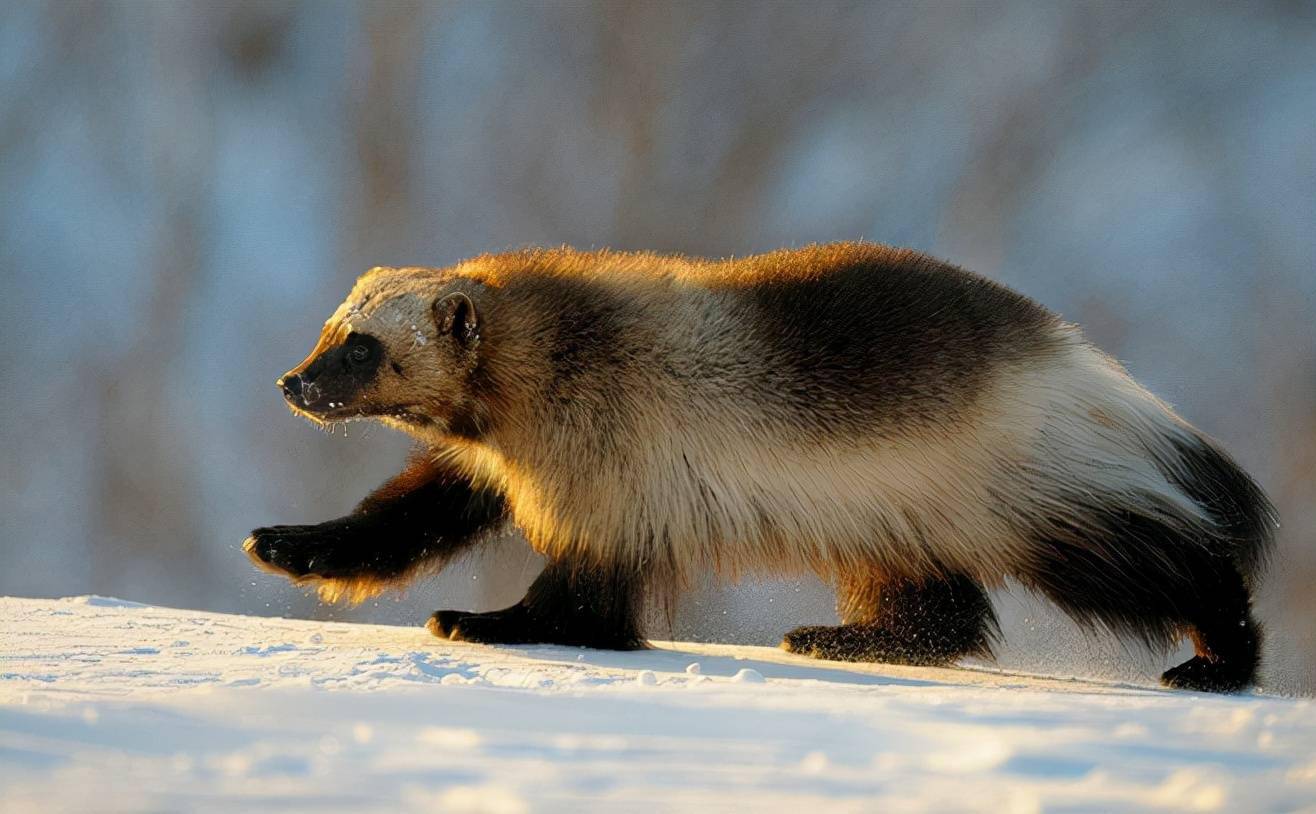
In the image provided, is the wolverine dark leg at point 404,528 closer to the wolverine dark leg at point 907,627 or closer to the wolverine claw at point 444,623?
the wolverine claw at point 444,623

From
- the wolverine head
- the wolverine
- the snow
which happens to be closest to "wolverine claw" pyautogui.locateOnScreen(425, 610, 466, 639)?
the wolverine

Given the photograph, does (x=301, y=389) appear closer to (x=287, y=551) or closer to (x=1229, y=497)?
(x=287, y=551)

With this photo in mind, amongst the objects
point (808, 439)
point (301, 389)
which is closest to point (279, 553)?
point (301, 389)

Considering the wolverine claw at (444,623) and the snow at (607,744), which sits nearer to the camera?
the snow at (607,744)

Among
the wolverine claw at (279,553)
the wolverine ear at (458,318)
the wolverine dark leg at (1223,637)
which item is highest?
the wolverine ear at (458,318)

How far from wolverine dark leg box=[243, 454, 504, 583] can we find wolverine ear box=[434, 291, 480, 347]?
0.39 meters

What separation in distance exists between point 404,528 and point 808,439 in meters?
0.93

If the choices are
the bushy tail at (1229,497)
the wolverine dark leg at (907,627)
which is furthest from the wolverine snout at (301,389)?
the bushy tail at (1229,497)

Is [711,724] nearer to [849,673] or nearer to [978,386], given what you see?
[849,673]

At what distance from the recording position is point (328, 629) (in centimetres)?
285

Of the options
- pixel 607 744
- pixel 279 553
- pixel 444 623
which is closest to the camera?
pixel 607 744

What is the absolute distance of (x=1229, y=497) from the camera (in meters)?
2.52

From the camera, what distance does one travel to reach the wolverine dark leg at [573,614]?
8.18ft

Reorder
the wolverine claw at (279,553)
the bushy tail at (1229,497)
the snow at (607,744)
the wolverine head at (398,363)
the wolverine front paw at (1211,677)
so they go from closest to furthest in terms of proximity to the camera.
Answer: the snow at (607,744) < the wolverine front paw at (1211,677) < the bushy tail at (1229,497) < the wolverine head at (398,363) < the wolverine claw at (279,553)
